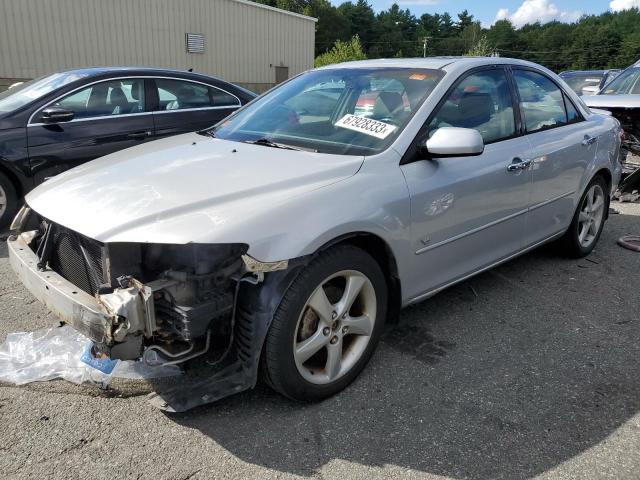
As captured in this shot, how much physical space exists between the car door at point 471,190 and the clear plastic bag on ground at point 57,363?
1.53 m

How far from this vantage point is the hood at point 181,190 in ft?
7.52

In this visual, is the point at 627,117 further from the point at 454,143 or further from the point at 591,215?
the point at 454,143

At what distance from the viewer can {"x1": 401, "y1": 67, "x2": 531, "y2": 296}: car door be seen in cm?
305

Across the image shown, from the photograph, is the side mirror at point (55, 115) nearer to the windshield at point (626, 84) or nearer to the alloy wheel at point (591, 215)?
the alloy wheel at point (591, 215)

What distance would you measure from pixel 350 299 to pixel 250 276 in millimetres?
606

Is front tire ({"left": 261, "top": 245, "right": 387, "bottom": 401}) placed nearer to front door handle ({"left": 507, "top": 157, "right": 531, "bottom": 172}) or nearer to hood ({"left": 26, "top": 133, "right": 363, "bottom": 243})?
hood ({"left": 26, "top": 133, "right": 363, "bottom": 243})

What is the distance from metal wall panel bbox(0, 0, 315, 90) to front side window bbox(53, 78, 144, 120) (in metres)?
14.1

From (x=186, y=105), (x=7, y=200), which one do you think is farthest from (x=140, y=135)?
(x=7, y=200)

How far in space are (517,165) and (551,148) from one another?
0.57 metres

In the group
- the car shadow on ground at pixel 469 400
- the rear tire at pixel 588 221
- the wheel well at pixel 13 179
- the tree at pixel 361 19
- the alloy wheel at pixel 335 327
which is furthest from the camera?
the tree at pixel 361 19

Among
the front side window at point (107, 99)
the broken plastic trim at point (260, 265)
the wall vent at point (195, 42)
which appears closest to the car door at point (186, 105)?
the front side window at point (107, 99)

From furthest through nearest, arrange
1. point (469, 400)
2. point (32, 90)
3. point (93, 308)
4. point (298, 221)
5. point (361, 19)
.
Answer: point (361, 19) → point (32, 90) → point (469, 400) → point (298, 221) → point (93, 308)

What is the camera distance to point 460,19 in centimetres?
11812

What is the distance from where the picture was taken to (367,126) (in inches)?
124
